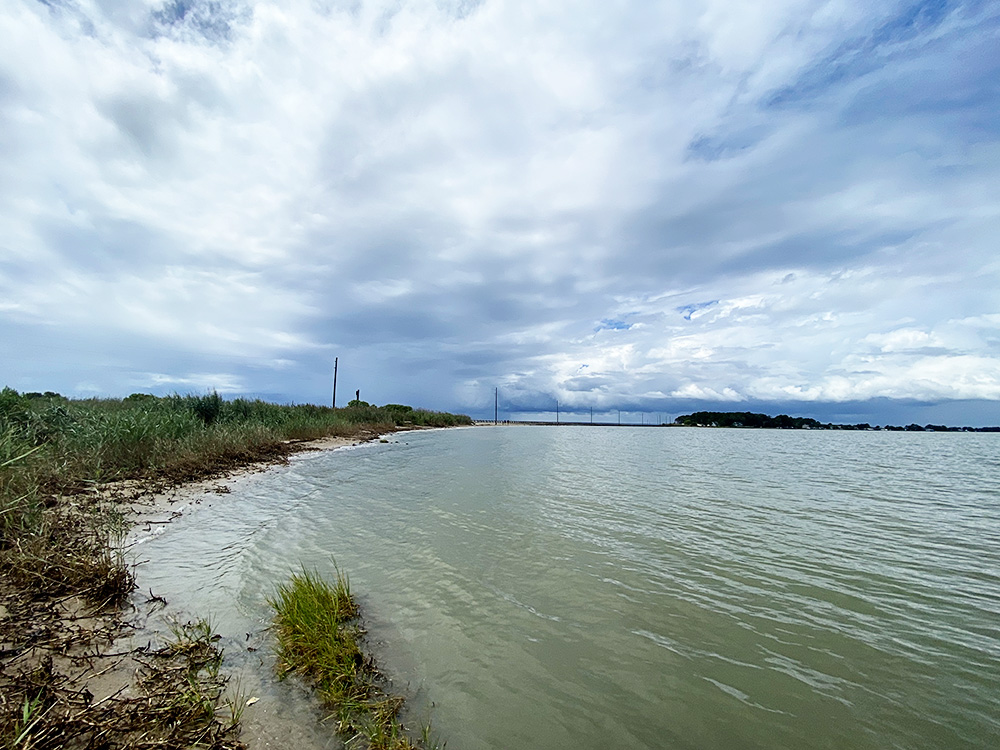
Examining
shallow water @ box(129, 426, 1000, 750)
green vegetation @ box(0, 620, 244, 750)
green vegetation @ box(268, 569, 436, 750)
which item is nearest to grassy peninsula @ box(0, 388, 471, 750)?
green vegetation @ box(0, 620, 244, 750)

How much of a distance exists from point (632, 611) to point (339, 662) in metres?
3.75

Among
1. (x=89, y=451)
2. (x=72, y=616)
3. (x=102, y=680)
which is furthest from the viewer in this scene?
(x=89, y=451)

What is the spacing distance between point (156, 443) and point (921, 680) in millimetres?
18380

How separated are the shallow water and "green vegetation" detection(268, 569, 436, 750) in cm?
21

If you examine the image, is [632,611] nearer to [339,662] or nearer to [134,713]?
[339,662]

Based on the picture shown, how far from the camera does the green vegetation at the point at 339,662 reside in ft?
11.8

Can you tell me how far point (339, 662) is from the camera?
14.4ft

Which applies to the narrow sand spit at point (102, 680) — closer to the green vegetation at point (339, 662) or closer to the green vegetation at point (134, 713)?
the green vegetation at point (134, 713)

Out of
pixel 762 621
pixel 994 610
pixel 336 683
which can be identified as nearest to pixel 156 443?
pixel 336 683

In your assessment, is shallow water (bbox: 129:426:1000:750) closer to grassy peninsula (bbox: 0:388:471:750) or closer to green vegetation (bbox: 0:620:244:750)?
green vegetation (bbox: 0:620:244:750)

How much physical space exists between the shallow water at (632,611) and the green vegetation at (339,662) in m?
0.21

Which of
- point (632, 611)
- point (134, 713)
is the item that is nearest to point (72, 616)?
point (134, 713)

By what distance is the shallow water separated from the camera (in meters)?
3.98

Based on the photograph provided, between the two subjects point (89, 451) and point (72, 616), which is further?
point (89, 451)
